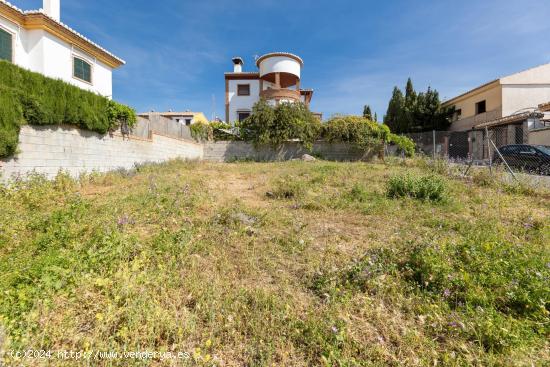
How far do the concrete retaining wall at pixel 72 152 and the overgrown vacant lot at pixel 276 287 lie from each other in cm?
203

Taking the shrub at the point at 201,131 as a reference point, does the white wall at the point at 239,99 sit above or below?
above

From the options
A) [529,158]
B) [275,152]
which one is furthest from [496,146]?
[275,152]

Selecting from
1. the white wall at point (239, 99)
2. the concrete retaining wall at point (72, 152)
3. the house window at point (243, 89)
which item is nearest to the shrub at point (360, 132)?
the white wall at point (239, 99)

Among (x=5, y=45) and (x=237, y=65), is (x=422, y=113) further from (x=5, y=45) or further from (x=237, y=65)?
(x=5, y=45)

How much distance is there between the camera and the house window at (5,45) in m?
9.13

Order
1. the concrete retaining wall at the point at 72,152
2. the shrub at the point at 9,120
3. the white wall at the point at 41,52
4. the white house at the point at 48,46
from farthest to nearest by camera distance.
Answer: the white wall at the point at 41,52 < the white house at the point at 48,46 < the concrete retaining wall at the point at 72,152 < the shrub at the point at 9,120

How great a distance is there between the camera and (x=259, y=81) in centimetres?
2264

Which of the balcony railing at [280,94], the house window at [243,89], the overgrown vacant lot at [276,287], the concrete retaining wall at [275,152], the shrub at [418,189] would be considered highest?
the house window at [243,89]

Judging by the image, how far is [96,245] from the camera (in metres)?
2.84

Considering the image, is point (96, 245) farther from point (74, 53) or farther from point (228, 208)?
point (74, 53)

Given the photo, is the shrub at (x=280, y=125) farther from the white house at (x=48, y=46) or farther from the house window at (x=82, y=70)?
the white house at (x=48, y=46)

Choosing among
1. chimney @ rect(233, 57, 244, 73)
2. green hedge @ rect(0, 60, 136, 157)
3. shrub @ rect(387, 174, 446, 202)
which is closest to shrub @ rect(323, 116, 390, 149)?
shrub @ rect(387, 174, 446, 202)

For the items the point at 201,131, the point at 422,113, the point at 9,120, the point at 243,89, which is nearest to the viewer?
the point at 9,120

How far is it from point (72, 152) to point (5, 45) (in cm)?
640
